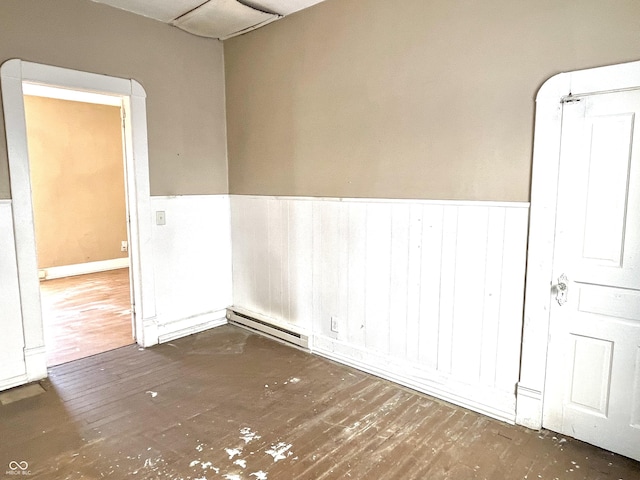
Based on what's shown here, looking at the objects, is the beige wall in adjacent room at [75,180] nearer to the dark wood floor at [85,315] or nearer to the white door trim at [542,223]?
the dark wood floor at [85,315]

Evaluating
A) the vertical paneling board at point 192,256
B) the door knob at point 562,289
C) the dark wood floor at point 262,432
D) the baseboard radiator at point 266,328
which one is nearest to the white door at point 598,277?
the door knob at point 562,289

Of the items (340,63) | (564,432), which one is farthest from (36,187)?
(564,432)

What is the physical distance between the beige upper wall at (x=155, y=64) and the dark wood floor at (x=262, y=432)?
59.7 inches

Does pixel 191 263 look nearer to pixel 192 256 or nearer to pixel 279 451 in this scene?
pixel 192 256

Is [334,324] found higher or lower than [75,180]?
lower

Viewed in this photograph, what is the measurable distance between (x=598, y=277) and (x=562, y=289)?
180mm

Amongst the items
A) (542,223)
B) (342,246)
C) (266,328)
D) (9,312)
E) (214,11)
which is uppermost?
(214,11)

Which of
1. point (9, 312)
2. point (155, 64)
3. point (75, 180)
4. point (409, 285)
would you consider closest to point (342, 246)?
point (409, 285)

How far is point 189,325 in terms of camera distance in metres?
3.98

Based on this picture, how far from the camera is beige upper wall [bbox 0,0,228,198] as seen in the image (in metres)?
2.90

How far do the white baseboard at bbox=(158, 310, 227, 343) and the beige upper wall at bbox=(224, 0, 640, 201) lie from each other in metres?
1.37

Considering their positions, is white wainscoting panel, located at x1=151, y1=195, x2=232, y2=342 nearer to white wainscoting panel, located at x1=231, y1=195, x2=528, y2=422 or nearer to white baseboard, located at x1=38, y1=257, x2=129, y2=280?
white wainscoting panel, located at x1=231, y1=195, x2=528, y2=422

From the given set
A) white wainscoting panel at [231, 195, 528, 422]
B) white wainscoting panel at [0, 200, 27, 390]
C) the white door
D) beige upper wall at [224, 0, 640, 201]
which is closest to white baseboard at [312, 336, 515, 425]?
white wainscoting panel at [231, 195, 528, 422]

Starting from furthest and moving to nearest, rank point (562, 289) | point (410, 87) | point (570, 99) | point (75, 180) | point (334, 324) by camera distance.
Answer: point (75, 180) → point (334, 324) → point (410, 87) → point (562, 289) → point (570, 99)
